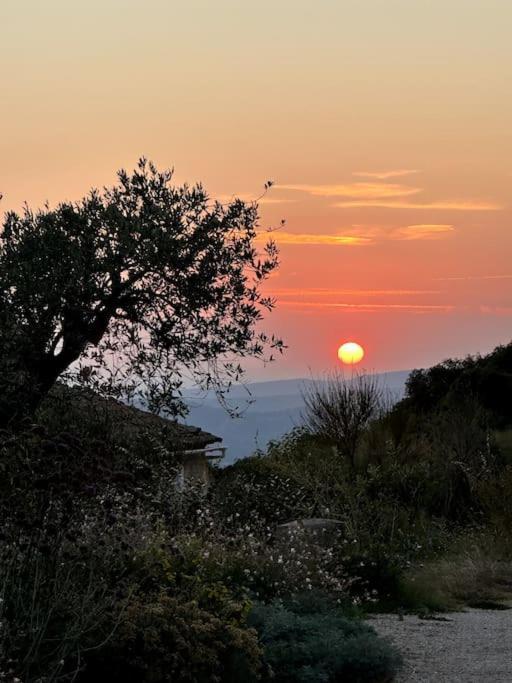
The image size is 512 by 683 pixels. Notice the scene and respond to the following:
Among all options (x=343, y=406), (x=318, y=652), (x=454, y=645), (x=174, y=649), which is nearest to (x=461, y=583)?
(x=454, y=645)

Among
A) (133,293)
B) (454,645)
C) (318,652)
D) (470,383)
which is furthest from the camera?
(470,383)

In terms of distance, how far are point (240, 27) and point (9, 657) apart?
27.4 feet

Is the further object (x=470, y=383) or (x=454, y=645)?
(x=470, y=383)

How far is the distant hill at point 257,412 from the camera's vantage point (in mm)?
13023

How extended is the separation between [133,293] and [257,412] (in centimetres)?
12121

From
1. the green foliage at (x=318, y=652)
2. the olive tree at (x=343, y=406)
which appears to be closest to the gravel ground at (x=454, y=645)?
the green foliage at (x=318, y=652)

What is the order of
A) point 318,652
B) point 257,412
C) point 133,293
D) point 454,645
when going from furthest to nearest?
point 257,412
point 133,293
point 454,645
point 318,652

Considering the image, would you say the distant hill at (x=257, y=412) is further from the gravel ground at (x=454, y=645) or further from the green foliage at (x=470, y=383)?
the gravel ground at (x=454, y=645)

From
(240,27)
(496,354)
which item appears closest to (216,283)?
(240,27)

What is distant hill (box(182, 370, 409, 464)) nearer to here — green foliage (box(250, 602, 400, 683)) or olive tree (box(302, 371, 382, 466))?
olive tree (box(302, 371, 382, 466))

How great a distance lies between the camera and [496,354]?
115 ft

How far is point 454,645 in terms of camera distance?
973cm

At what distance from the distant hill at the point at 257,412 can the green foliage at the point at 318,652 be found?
415cm

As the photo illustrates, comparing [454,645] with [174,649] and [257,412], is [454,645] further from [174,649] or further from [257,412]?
[257,412]
